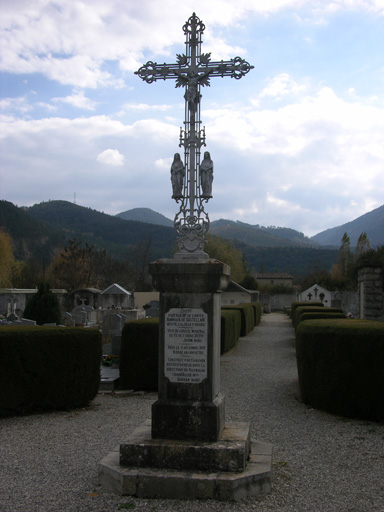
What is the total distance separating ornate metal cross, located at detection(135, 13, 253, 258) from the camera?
589 centimetres

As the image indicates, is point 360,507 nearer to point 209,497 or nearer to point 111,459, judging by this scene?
→ point 209,497

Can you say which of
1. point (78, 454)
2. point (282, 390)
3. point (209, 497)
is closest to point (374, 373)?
point (282, 390)

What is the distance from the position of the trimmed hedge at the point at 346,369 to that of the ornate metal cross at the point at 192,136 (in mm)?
3059

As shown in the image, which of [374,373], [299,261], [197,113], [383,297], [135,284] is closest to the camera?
[197,113]

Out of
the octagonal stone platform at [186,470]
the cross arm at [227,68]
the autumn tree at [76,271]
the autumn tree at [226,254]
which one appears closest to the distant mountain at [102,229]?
the autumn tree at [226,254]

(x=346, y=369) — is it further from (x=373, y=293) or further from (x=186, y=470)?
(x=373, y=293)

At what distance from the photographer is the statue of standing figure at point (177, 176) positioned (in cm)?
589

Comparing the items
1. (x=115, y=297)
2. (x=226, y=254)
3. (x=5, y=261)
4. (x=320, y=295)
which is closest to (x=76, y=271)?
(x=5, y=261)

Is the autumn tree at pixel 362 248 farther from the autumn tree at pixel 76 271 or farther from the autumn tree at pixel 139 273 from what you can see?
the autumn tree at pixel 76 271

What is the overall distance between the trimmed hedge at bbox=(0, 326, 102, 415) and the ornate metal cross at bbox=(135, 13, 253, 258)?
3.23m

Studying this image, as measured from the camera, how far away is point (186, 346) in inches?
207

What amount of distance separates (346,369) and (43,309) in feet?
45.0

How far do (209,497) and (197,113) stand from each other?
4308 mm

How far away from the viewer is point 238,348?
17312mm
